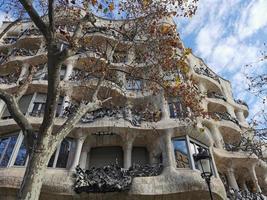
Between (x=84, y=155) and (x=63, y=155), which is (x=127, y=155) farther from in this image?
(x=63, y=155)

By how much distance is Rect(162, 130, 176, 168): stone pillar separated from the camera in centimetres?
1248

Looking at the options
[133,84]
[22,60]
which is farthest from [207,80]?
[22,60]

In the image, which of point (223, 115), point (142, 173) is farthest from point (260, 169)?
point (142, 173)

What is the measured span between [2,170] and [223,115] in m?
14.3

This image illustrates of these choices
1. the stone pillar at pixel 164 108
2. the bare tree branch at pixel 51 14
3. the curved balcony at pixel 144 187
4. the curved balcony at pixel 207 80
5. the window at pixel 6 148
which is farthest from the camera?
the curved balcony at pixel 207 80

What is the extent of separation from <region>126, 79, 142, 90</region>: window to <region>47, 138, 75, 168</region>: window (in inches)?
231

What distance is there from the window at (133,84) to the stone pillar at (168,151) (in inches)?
203

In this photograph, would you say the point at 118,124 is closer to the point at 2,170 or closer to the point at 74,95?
the point at 74,95

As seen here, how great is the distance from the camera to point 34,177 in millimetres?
5875

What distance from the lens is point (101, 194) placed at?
11.4 m

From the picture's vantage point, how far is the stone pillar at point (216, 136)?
16.8 metres

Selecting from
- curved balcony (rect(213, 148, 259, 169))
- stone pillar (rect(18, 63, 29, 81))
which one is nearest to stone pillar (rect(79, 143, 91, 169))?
stone pillar (rect(18, 63, 29, 81))

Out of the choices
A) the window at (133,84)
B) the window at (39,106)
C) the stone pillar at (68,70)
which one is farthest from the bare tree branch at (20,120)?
the window at (133,84)

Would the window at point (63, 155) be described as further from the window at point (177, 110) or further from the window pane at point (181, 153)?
the window at point (177, 110)
